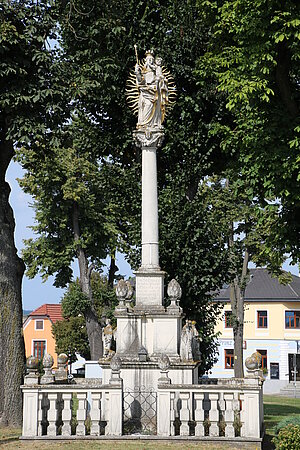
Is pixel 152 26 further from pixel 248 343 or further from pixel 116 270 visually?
pixel 248 343

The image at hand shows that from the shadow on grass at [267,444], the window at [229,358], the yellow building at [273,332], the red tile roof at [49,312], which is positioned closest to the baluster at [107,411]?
the shadow on grass at [267,444]

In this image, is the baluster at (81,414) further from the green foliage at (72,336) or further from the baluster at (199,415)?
the green foliage at (72,336)

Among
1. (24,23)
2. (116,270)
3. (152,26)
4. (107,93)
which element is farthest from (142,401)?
(116,270)

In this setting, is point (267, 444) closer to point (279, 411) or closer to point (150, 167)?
point (150, 167)

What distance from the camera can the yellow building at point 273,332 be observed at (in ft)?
192

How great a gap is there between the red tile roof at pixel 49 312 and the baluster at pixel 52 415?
169ft

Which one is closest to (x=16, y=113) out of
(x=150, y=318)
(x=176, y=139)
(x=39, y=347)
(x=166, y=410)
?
(x=150, y=318)

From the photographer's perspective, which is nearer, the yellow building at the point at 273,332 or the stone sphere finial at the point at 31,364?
the stone sphere finial at the point at 31,364

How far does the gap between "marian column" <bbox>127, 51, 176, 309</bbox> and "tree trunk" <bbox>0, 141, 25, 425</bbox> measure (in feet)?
9.71

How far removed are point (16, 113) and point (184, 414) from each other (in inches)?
328

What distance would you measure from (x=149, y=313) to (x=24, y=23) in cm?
799

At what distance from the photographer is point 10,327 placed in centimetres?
1633

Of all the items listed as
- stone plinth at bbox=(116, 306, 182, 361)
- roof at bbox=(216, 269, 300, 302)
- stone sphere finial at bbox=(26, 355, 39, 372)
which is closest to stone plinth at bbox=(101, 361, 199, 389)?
stone plinth at bbox=(116, 306, 182, 361)

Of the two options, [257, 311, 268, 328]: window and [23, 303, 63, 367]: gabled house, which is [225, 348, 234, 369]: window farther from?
[23, 303, 63, 367]: gabled house
